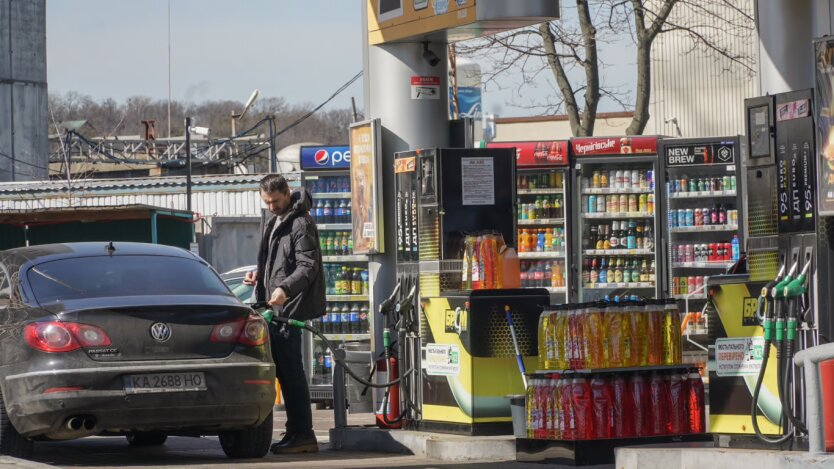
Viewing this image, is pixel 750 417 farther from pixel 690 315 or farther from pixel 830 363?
pixel 690 315

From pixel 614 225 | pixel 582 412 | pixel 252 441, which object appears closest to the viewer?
pixel 582 412

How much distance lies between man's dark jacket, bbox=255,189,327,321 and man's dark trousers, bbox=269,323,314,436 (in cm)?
17

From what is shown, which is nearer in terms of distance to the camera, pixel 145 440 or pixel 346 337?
pixel 145 440

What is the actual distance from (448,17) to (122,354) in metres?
3.67

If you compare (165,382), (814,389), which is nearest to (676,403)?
(814,389)

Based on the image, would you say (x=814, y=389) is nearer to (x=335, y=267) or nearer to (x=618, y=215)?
(x=335, y=267)

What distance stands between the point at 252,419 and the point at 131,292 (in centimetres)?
121

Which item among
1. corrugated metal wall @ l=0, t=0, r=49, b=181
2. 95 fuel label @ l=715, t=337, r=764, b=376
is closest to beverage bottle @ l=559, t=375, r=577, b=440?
95 fuel label @ l=715, t=337, r=764, b=376

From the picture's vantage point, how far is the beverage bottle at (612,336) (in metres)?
9.31

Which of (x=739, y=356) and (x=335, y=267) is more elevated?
(x=335, y=267)

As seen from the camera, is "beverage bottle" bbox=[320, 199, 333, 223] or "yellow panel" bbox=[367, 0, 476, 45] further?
"beverage bottle" bbox=[320, 199, 333, 223]

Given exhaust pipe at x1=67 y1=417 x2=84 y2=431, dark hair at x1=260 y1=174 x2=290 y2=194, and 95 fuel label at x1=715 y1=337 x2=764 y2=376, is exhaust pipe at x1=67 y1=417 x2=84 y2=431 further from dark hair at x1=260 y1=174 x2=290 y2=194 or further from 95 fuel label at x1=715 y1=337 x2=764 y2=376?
95 fuel label at x1=715 y1=337 x2=764 y2=376

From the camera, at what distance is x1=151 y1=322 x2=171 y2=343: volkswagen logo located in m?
9.63

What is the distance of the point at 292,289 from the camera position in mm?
10820
